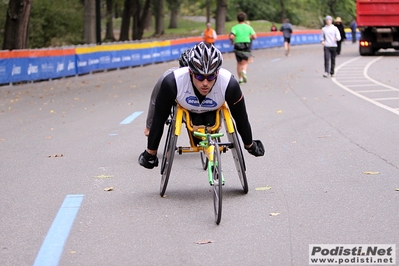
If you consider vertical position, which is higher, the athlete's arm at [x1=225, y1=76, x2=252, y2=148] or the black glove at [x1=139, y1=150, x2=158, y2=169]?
the athlete's arm at [x1=225, y1=76, x2=252, y2=148]

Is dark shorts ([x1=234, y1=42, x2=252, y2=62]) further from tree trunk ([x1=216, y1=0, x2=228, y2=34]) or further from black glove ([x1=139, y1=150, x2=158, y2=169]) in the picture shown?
tree trunk ([x1=216, y1=0, x2=228, y2=34])

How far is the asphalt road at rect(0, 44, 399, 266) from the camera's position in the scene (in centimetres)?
575

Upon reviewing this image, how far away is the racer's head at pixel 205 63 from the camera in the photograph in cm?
677

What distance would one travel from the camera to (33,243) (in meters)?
5.95

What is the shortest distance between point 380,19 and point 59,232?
31.6 meters

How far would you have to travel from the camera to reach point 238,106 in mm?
7184

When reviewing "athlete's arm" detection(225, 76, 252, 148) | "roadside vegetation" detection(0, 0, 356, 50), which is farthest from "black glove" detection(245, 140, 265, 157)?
"roadside vegetation" detection(0, 0, 356, 50)

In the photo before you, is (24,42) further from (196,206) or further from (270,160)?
(196,206)

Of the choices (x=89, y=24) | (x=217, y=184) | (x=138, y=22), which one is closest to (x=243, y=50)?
(x=217, y=184)

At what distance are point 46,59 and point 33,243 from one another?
71.2 ft

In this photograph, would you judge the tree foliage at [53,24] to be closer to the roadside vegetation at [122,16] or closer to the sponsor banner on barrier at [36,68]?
the roadside vegetation at [122,16]

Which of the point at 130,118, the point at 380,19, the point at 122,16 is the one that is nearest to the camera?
the point at 130,118

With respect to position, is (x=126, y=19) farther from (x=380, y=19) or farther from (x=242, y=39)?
(x=242, y=39)

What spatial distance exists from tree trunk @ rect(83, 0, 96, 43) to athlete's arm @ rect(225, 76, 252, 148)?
32.2 meters
